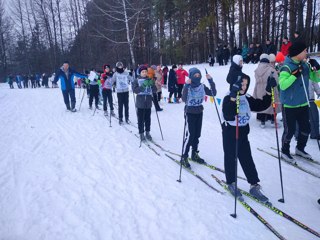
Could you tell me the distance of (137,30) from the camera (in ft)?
103

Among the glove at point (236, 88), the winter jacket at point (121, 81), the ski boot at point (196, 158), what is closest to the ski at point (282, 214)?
the ski boot at point (196, 158)

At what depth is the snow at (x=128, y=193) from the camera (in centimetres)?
352

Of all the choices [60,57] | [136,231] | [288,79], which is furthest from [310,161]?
[60,57]

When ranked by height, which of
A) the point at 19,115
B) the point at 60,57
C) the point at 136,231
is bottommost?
the point at 136,231

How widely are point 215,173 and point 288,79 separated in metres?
2.13

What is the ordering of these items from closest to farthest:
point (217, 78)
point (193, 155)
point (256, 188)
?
1. point (256, 188)
2. point (193, 155)
3. point (217, 78)

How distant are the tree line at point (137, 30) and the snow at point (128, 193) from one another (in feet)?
55.7

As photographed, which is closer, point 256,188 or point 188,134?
point 256,188

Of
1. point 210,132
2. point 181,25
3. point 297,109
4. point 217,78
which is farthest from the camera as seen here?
point 181,25

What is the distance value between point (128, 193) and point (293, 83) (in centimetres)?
354

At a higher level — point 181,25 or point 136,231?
point 181,25

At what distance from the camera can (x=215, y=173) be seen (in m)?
5.15

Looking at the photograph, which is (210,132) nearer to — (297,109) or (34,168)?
(297,109)

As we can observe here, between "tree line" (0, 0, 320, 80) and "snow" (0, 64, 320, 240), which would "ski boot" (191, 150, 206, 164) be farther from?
"tree line" (0, 0, 320, 80)
